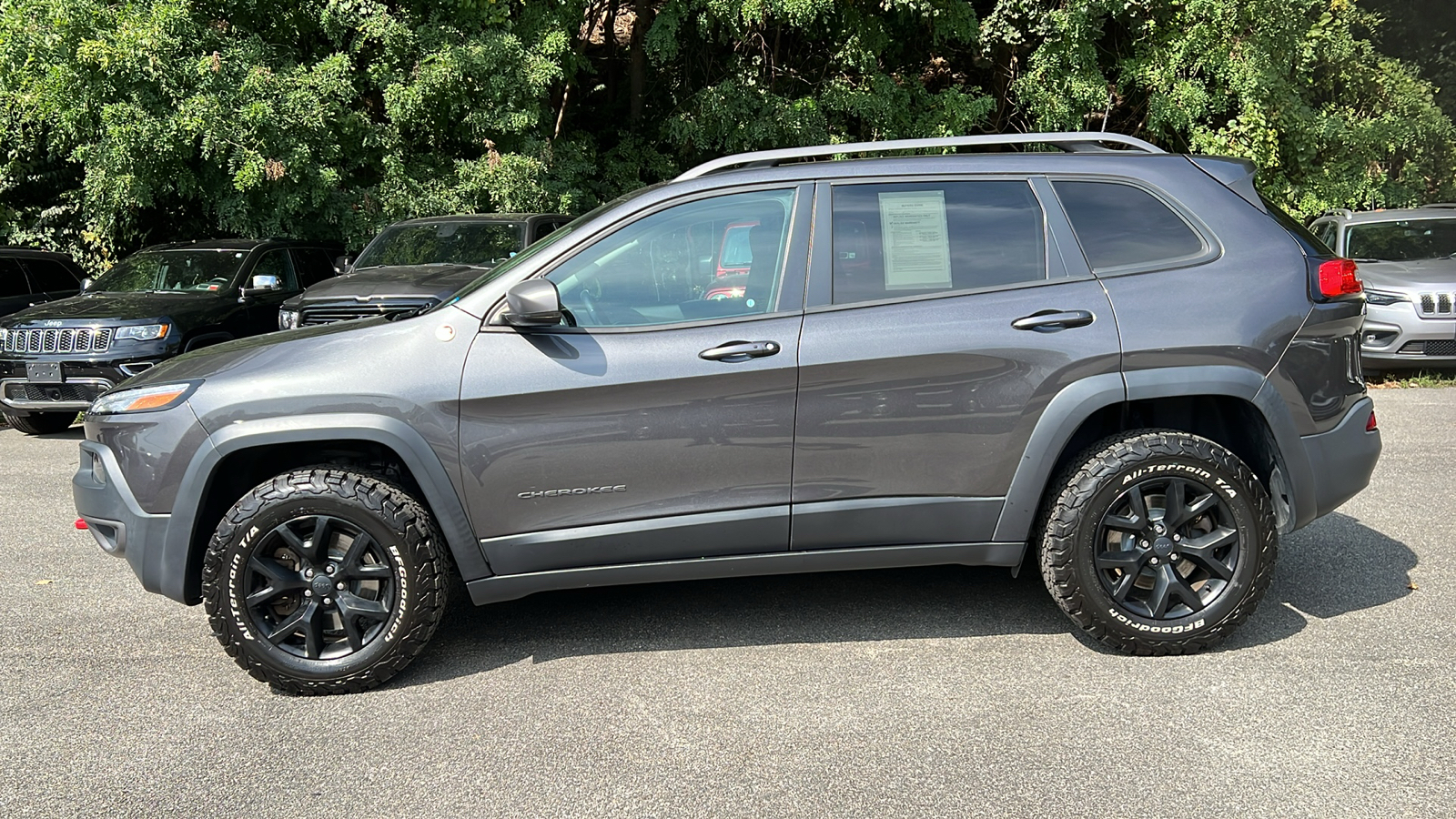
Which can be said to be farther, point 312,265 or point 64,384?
point 312,265

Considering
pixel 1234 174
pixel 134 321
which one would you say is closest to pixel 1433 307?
pixel 1234 174

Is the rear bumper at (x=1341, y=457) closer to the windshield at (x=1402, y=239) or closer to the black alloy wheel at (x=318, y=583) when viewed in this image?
the black alloy wheel at (x=318, y=583)

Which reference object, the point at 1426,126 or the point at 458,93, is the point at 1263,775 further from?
the point at 1426,126

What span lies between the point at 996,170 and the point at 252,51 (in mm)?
11592

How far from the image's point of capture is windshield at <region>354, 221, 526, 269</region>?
1024 centimetres

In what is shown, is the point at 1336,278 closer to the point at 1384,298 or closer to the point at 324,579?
the point at 324,579

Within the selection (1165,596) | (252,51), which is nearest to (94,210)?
(252,51)

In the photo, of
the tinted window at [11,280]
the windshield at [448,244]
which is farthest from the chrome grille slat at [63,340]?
the tinted window at [11,280]

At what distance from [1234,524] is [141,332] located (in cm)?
858

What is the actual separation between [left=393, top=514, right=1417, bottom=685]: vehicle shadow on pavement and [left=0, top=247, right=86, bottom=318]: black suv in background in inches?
348

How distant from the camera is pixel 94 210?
1385cm

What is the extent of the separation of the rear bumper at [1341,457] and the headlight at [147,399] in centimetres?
406

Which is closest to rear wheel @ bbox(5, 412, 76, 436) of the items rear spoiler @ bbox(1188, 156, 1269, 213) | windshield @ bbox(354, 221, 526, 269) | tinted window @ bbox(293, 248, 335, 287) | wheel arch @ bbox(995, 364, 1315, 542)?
tinted window @ bbox(293, 248, 335, 287)

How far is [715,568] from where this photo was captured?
4160 millimetres
